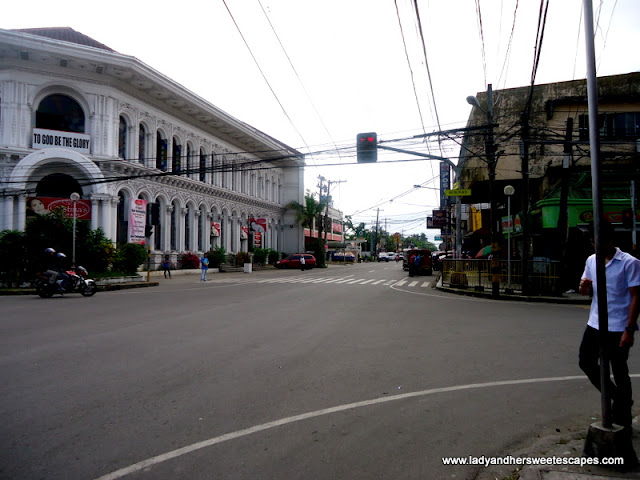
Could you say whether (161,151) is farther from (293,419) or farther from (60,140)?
(293,419)

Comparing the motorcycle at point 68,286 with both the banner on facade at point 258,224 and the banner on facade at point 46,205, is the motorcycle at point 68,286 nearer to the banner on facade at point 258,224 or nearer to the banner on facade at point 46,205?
the banner on facade at point 46,205

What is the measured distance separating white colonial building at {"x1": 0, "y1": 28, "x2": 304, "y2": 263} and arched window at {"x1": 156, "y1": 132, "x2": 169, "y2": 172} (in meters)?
0.07

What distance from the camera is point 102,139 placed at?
89.9ft

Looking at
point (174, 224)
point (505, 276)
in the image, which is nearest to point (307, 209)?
point (174, 224)

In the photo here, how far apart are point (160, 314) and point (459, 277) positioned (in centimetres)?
1373

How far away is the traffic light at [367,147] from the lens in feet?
52.8

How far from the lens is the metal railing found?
16531mm

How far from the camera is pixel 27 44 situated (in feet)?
78.4

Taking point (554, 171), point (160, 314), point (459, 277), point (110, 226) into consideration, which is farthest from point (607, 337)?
point (110, 226)

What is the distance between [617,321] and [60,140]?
2936 cm

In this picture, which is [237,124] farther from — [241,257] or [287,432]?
[287,432]

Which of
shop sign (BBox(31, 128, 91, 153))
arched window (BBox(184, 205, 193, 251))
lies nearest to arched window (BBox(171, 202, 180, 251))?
arched window (BBox(184, 205, 193, 251))

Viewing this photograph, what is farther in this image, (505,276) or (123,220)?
(123,220)

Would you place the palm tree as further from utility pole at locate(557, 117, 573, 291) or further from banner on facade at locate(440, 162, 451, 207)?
utility pole at locate(557, 117, 573, 291)
